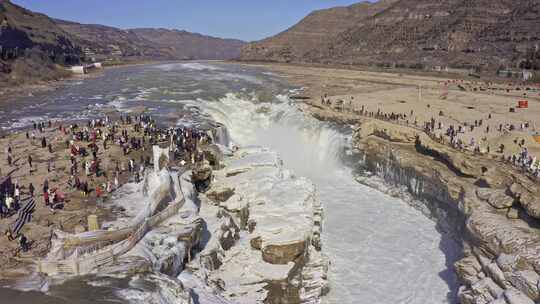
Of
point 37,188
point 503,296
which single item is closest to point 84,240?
point 37,188

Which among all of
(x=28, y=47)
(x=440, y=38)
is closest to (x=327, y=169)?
(x=440, y=38)

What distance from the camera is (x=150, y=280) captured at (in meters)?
13.0

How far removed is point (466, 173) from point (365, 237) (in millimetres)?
6624

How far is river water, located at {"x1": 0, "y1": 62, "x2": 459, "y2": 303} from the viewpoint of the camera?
19594 mm

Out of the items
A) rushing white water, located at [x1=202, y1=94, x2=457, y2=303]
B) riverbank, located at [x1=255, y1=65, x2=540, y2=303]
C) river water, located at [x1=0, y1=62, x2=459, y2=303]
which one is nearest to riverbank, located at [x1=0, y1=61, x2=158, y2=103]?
river water, located at [x1=0, y1=62, x2=459, y2=303]

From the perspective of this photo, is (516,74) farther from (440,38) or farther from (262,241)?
(262,241)

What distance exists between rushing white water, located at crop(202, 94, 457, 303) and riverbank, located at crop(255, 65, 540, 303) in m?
1.39

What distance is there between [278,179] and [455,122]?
1935 cm

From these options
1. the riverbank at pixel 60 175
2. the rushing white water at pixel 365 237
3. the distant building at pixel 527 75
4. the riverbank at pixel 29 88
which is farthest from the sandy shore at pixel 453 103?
the riverbank at pixel 29 88

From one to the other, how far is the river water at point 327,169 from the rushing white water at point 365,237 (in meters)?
0.05

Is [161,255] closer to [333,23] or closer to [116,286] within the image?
[116,286]

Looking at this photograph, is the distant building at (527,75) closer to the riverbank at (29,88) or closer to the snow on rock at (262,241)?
the snow on rock at (262,241)

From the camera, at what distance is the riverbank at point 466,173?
52.5 ft

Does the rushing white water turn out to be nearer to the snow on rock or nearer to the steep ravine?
the steep ravine
